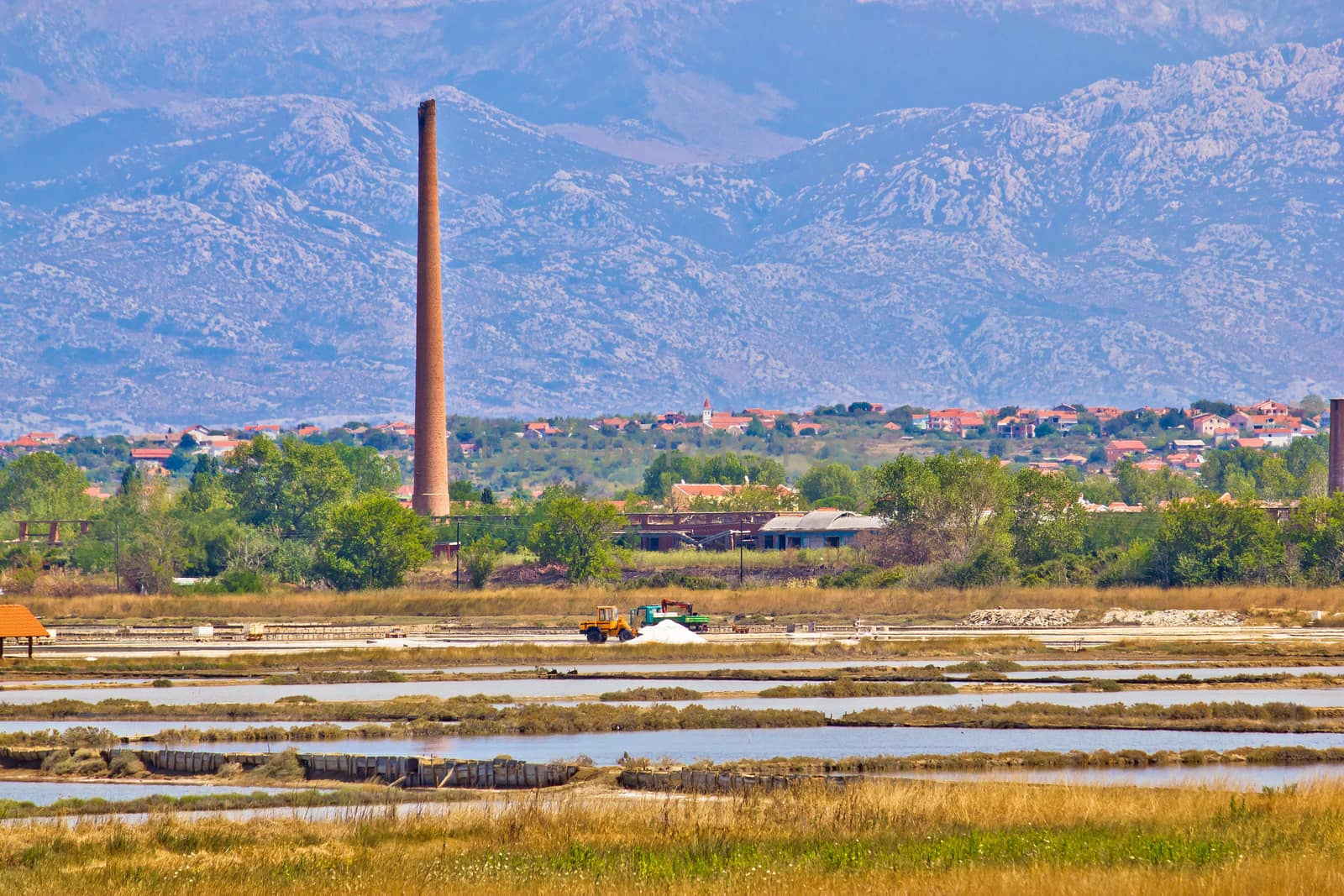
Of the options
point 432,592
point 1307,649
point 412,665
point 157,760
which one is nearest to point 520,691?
point 412,665

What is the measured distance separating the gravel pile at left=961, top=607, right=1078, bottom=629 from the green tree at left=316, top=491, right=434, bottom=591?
119 feet

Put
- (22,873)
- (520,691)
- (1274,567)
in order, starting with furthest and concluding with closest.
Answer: (1274,567)
(520,691)
(22,873)

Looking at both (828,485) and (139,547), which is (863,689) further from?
(828,485)

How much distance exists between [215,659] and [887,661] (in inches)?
932

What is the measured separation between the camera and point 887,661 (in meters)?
62.5

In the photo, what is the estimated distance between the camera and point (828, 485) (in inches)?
6973

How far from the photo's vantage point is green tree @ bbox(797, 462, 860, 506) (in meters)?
176

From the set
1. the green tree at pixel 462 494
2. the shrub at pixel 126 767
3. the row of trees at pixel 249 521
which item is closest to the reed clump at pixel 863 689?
the shrub at pixel 126 767

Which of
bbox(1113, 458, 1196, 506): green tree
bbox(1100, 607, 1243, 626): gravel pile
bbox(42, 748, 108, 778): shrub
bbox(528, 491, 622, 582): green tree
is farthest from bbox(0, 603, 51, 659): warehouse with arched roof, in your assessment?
bbox(1113, 458, 1196, 506): green tree

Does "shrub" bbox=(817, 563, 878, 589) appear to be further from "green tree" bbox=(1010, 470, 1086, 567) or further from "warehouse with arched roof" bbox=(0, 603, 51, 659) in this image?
"warehouse with arched roof" bbox=(0, 603, 51, 659)

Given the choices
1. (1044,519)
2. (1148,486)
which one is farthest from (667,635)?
(1148,486)

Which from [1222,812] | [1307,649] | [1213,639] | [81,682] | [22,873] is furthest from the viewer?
[1213,639]

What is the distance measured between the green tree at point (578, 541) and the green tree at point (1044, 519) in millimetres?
22808

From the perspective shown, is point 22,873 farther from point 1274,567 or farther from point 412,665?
point 1274,567
